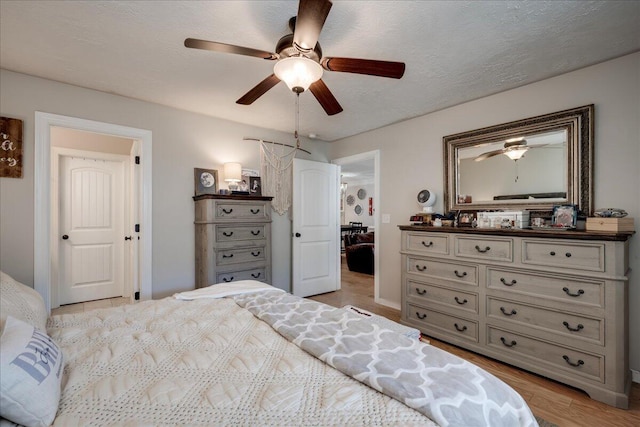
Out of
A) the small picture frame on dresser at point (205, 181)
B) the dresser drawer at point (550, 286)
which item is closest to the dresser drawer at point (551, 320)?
the dresser drawer at point (550, 286)

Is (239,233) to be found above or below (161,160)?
below

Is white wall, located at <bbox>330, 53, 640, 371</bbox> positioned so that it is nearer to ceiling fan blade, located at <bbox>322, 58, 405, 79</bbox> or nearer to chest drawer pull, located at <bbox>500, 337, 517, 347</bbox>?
chest drawer pull, located at <bbox>500, 337, 517, 347</bbox>

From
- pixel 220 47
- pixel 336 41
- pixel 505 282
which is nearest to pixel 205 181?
pixel 220 47

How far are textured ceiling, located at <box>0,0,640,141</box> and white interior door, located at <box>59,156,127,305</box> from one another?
1621mm

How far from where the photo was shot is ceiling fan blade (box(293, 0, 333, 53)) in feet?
4.12

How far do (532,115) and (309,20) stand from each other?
89.4 inches

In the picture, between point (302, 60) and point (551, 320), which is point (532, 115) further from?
point (302, 60)

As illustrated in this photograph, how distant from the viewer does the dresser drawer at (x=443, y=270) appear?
97.4 inches

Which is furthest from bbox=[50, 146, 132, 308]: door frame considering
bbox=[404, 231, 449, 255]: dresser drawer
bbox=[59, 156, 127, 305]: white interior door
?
bbox=[404, 231, 449, 255]: dresser drawer

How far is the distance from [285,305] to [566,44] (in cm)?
257

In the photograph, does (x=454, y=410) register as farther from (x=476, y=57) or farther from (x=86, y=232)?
(x=86, y=232)

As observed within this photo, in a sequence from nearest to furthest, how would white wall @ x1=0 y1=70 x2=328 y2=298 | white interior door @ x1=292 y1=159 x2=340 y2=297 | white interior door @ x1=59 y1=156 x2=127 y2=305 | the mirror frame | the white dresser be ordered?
the white dresser → the mirror frame → white wall @ x1=0 y1=70 x2=328 y2=298 → white interior door @ x1=59 y1=156 x2=127 y2=305 → white interior door @ x1=292 y1=159 x2=340 y2=297

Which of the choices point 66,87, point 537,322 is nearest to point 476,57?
point 537,322

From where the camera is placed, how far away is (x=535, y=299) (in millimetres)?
2111
